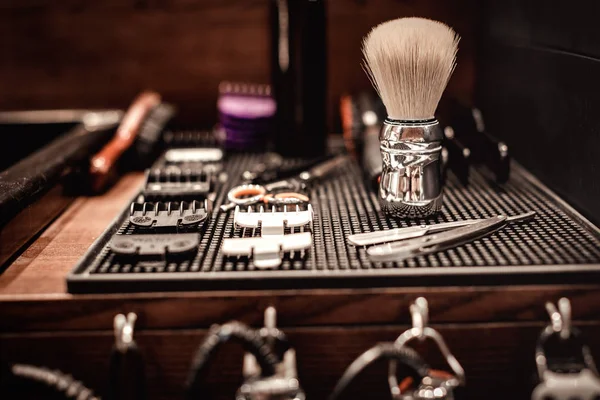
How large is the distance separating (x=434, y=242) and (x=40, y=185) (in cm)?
66

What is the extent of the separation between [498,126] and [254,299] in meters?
0.94

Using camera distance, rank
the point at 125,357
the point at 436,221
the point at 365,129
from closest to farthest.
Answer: the point at 125,357, the point at 436,221, the point at 365,129

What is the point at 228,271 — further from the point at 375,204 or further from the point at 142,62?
the point at 142,62

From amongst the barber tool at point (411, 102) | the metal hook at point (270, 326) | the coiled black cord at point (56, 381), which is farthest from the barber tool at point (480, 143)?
the coiled black cord at point (56, 381)

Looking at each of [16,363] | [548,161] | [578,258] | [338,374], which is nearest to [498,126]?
[548,161]

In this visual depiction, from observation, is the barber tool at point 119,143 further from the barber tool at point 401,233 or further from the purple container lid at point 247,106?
the barber tool at point 401,233


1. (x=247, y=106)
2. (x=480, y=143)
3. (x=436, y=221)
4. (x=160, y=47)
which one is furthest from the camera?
(x=160, y=47)

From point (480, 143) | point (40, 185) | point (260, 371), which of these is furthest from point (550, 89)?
point (40, 185)

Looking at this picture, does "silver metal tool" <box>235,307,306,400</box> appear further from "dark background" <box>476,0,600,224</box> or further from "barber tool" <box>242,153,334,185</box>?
"dark background" <box>476,0,600,224</box>

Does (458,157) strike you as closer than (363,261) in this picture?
No

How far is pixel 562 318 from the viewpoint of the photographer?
85 centimetres

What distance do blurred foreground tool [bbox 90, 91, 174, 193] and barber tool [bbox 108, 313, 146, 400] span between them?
1.79 ft

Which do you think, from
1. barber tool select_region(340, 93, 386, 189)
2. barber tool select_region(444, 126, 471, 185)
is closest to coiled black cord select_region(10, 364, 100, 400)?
barber tool select_region(340, 93, 386, 189)

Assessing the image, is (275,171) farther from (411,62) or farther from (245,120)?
(411,62)
